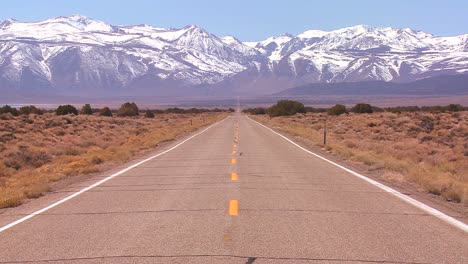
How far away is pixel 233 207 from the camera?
11.5m

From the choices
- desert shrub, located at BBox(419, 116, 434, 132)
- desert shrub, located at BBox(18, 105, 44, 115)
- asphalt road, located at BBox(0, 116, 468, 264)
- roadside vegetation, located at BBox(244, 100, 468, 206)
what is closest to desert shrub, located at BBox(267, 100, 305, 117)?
desert shrub, located at BBox(18, 105, 44, 115)

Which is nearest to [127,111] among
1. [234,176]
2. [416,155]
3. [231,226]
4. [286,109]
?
[286,109]

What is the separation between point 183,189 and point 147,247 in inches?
234

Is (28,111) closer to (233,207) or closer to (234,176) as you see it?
(234,176)

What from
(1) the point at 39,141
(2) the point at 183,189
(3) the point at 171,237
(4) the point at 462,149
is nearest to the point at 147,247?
(3) the point at 171,237

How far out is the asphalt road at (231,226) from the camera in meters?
8.04

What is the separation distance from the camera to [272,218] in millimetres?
10500

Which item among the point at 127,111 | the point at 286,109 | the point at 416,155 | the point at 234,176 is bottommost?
the point at 127,111

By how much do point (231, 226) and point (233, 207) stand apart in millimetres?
1791

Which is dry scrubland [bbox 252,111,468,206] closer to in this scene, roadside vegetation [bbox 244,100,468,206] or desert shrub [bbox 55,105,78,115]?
roadside vegetation [bbox 244,100,468,206]

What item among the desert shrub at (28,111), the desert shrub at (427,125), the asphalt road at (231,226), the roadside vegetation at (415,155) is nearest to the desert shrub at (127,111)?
the desert shrub at (28,111)

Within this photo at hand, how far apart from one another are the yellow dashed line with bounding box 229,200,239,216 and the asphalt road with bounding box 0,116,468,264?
18mm

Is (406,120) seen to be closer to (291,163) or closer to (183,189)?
(291,163)

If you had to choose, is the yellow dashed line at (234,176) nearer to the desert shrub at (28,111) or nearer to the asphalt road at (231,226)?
the asphalt road at (231,226)
